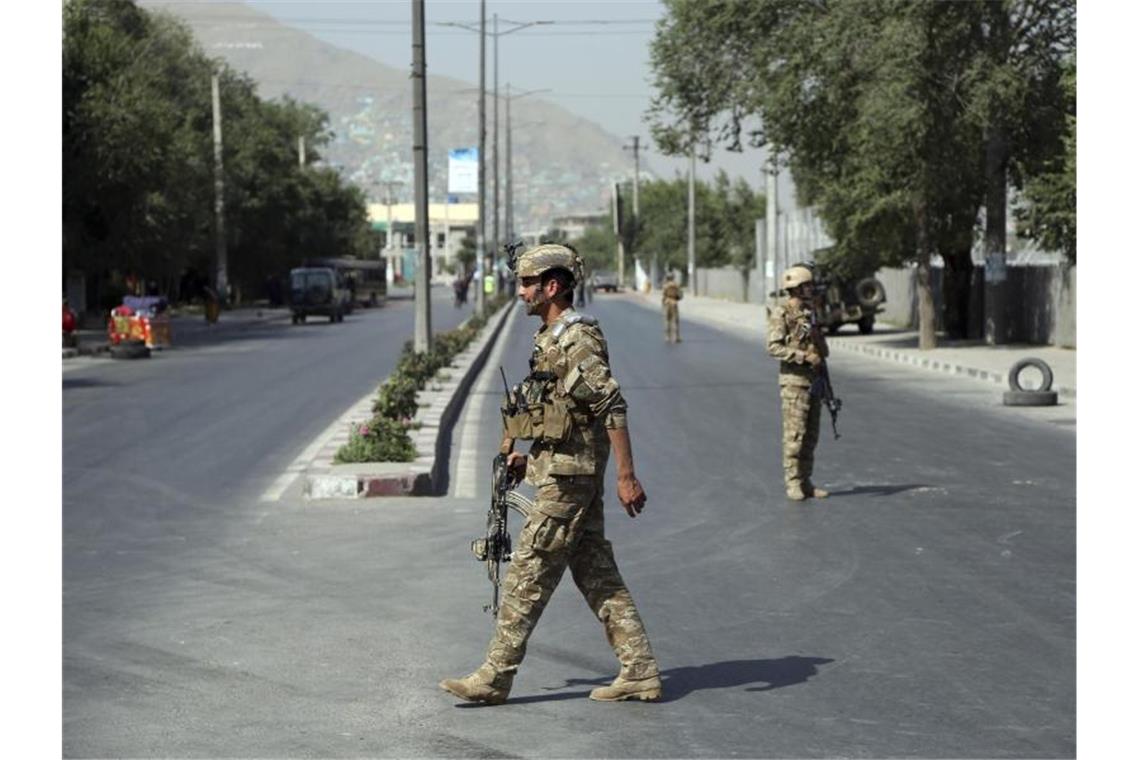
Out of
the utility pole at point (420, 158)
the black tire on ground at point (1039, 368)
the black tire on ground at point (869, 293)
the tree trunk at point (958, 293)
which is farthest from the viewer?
the black tire on ground at point (869, 293)

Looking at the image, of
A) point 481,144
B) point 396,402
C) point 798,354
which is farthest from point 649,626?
point 481,144

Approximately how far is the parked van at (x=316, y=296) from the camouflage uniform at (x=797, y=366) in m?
57.2

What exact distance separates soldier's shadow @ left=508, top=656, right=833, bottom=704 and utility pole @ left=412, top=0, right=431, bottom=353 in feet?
70.1

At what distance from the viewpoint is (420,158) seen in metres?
31.0

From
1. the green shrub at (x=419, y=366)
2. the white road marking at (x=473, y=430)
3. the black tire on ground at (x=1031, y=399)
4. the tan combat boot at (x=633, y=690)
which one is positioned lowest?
the tan combat boot at (x=633, y=690)

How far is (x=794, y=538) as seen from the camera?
13.0 metres

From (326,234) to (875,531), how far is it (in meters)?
101

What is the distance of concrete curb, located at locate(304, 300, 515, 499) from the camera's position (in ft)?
50.7

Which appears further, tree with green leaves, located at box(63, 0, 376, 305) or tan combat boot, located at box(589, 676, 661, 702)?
tree with green leaves, located at box(63, 0, 376, 305)

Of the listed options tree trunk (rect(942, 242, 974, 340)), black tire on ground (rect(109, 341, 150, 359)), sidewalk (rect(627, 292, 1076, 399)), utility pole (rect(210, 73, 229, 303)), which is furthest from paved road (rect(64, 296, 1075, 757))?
utility pole (rect(210, 73, 229, 303))

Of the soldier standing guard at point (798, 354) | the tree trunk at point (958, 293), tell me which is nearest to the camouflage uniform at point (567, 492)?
the soldier standing guard at point (798, 354)

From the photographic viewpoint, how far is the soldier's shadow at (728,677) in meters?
8.16

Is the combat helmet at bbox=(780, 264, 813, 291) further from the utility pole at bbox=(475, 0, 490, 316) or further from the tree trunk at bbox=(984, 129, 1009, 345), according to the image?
the utility pole at bbox=(475, 0, 490, 316)

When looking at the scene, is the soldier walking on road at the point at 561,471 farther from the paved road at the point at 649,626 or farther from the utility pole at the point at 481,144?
the utility pole at the point at 481,144
